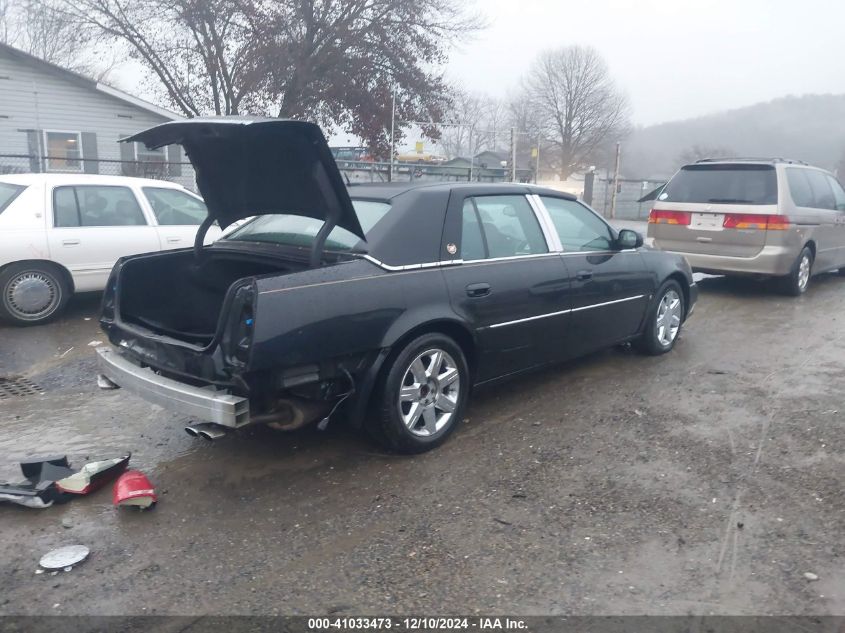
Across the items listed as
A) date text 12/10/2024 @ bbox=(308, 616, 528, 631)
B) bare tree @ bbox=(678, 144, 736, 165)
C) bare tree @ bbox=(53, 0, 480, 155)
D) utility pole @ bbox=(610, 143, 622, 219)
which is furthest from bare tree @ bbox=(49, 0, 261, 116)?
bare tree @ bbox=(678, 144, 736, 165)

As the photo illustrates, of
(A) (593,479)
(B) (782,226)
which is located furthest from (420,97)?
(A) (593,479)

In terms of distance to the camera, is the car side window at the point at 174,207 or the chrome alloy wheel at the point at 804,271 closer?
the car side window at the point at 174,207

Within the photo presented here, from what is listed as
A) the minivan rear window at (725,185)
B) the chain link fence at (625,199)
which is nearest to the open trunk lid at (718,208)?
the minivan rear window at (725,185)

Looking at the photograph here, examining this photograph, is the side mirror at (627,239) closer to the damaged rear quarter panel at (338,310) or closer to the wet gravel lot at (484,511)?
the wet gravel lot at (484,511)

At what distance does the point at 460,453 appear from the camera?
14.4 feet

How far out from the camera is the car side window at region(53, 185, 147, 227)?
767 centimetres

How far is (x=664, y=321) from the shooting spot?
21.2 ft

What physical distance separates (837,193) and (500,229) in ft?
25.1

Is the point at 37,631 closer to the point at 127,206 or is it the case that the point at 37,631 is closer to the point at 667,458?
the point at 667,458

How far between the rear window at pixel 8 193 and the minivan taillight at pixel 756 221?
7.92m

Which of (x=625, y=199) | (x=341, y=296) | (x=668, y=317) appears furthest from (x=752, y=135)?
(x=341, y=296)

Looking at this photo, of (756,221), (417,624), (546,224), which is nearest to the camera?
(417,624)

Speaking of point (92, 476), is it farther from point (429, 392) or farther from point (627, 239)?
point (627, 239)

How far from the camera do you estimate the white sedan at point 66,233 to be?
7.32 metres
